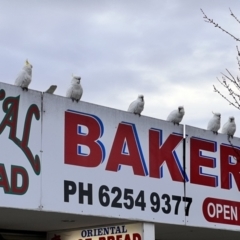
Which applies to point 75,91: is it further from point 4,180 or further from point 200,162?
point 200,162

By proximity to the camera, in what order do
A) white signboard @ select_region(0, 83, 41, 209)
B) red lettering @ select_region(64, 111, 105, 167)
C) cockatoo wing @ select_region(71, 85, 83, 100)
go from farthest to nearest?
cockatoo wing @ select_region(71, 85, 83, 100), red lettering @ select_region(64, 111, 105, 167), white signboard @ select_region(0, 83, 41, 209)

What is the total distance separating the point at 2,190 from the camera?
468 inches

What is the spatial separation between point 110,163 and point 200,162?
266 centimetres

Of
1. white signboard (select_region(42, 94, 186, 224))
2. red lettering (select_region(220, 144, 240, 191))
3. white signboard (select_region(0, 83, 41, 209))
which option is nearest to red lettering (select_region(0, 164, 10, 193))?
white signboard (select_region(0, 83, 41, 209))

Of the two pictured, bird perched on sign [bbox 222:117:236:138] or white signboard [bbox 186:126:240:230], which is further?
bird perched on sign [bbox 222:117:236:138]

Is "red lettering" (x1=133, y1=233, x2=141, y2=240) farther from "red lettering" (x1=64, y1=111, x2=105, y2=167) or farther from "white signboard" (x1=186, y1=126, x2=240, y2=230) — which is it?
"red lettering" (x1=64, y1=111, x2=105, y2=167)

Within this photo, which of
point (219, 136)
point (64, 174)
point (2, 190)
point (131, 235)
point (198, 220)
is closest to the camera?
point (2, 190)

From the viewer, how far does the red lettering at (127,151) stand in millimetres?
13883

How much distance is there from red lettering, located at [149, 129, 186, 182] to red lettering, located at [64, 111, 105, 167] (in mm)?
1311

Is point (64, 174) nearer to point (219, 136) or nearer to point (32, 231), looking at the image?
point (32, 231)

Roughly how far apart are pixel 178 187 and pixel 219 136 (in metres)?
1.92

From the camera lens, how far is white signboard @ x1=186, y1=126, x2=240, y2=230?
15.3 metres

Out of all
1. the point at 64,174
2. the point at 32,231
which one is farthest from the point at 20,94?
the point at 32,231

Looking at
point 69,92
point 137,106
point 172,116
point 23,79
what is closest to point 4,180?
point 23,79
